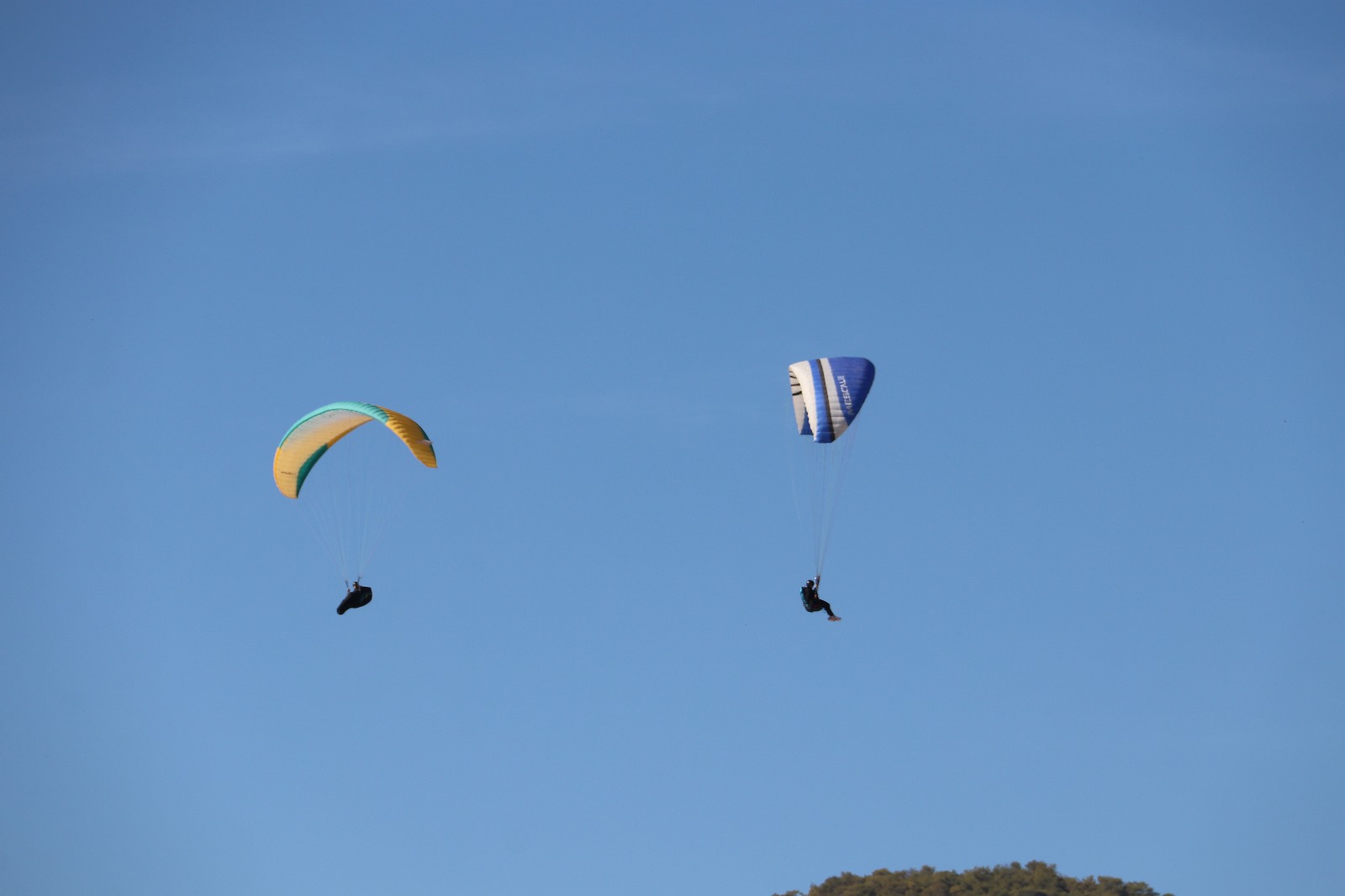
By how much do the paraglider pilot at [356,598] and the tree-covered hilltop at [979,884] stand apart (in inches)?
928

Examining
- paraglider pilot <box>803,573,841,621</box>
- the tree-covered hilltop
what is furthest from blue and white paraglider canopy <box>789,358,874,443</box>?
the tree-covered hilltop

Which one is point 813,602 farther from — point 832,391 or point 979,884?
point 979,884

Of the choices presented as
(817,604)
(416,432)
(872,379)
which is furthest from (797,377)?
(416,432)

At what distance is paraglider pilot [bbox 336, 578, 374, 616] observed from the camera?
137 ft

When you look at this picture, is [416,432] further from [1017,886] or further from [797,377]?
[1017,886]

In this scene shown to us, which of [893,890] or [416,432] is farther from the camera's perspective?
[893,890]

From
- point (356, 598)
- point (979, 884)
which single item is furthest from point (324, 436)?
point (979, 884)

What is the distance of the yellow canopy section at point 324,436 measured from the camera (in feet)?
136

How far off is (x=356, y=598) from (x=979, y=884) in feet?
82.1

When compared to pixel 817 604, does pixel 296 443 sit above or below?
above

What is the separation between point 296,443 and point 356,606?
155 inches

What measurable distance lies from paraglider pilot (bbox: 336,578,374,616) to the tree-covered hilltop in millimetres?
23561

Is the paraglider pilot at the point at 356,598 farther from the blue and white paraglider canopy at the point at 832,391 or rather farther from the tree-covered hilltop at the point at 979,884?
the tree-covered hilltop at the point at 979,884

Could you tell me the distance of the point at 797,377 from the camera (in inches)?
1721
